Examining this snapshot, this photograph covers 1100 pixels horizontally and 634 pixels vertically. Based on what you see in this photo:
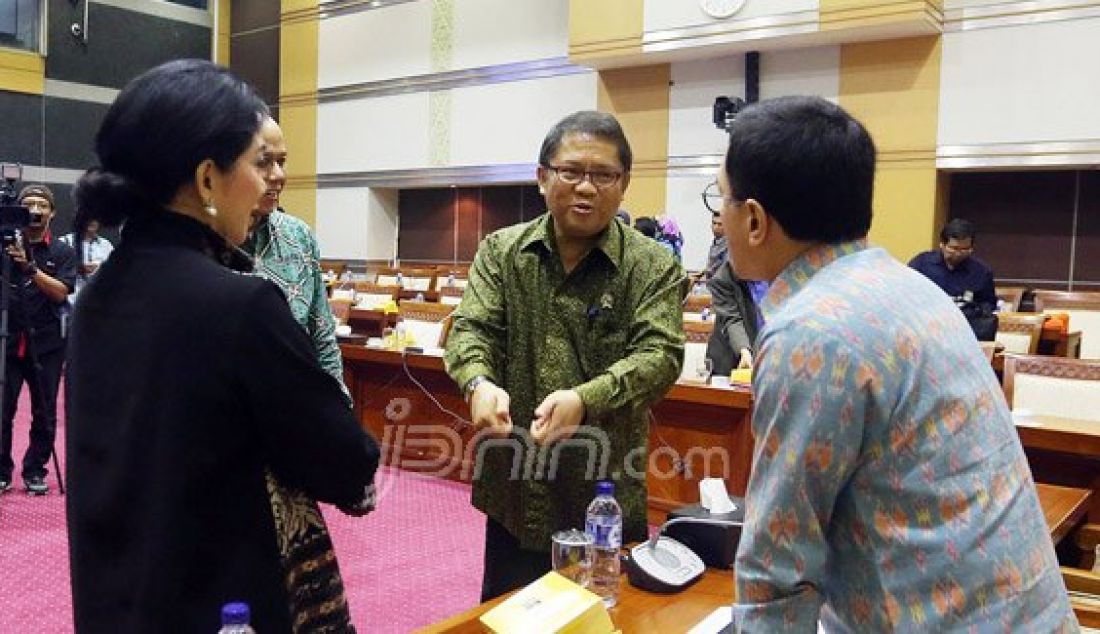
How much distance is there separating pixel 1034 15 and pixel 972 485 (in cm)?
768

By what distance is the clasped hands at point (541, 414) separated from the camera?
5.19ft

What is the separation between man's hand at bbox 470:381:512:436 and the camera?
5.29 ft

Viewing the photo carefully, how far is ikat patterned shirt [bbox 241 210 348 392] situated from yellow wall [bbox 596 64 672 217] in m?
7.15

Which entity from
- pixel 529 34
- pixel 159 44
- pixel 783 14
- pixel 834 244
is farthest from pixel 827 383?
pixel 159 44

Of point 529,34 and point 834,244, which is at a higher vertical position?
point 529,34

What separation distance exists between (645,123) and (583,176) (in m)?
7.91

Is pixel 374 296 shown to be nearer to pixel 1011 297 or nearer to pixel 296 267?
pixel 296 267

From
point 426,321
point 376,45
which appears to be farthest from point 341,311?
point 376,45

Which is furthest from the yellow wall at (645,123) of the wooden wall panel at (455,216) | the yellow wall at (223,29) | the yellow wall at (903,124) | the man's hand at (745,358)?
the yellow wall at (223,29)

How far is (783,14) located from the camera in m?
7.87

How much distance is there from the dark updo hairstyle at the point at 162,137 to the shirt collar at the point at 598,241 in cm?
82

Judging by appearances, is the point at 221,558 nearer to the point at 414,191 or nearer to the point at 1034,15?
the point at 1034,15

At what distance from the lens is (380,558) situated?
359 centimetres

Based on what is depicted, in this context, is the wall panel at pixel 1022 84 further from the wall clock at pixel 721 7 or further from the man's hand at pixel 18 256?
the man's hand at pixel 18 256
